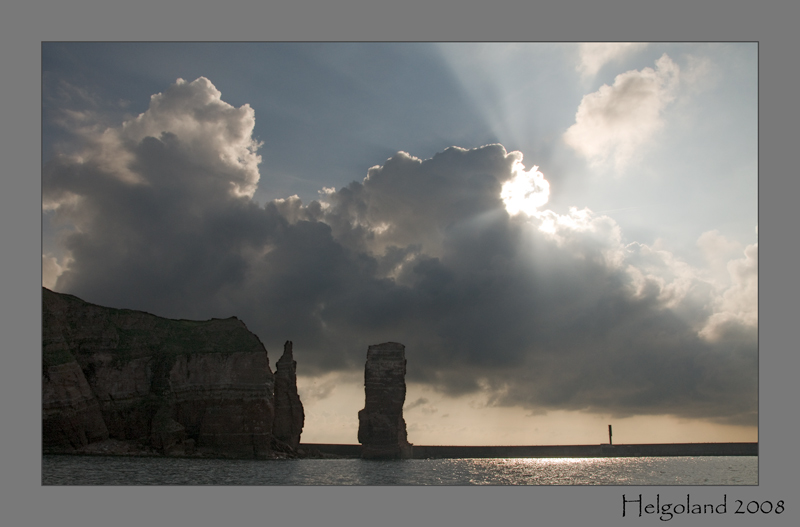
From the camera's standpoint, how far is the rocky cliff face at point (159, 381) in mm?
101438

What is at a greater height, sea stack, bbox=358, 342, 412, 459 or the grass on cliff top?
the grass on cliff top

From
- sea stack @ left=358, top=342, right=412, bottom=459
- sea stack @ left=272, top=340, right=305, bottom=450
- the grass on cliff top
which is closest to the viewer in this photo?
the grass on cliff top

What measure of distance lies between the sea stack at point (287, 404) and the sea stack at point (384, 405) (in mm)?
14334

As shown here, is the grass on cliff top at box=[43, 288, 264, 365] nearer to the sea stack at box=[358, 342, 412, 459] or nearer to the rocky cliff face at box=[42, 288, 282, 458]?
the rocky cliff face at box=[42, 288, 282, 458]

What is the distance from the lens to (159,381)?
10894cm

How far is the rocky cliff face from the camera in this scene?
333 ft

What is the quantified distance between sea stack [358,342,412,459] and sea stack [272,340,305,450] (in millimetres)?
14334

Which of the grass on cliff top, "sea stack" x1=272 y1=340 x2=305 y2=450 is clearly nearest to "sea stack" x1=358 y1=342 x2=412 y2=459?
"sea stack" x1=272 y1=340 x2=305 y2=450

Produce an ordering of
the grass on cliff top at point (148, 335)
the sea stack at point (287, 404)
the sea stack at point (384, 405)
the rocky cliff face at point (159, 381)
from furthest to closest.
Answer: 1. the sea stack at point (384, 405)
2. the sea stack at point (287, 404)
3. the grass on cliff top at point (148, 335)
4. the rocky cliff face at point (159, 381)

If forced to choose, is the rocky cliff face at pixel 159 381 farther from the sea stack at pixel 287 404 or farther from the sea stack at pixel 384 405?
the sea stack at pixel 384 405

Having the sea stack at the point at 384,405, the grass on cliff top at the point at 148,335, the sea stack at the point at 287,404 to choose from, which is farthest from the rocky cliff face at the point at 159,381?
the sea stack at the point at 384,405
